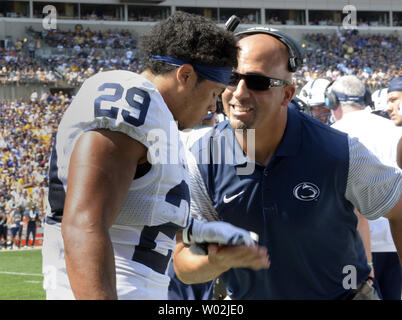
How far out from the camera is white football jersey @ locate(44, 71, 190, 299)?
1745mm

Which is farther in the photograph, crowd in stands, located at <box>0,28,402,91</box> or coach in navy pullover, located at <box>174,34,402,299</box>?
crowd in stands, located at <box>0,28,402,91</box>

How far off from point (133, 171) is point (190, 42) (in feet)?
1.76

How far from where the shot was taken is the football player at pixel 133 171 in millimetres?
1572

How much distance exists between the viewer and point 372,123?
444cm

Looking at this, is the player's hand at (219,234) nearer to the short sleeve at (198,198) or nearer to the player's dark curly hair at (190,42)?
the player's dark curly hair at (190,42)

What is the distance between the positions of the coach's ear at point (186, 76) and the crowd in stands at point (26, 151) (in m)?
15.5

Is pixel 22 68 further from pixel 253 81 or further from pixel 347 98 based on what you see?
pixel 253 81

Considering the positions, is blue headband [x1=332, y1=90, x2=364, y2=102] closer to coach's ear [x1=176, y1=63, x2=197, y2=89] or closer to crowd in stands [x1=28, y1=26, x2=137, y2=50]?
coach's ear [x1=176, y1=63, x2=197, y2=89]

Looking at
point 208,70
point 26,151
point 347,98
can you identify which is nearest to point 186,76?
→ point 208,70

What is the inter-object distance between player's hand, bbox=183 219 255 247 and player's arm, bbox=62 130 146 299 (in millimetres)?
397

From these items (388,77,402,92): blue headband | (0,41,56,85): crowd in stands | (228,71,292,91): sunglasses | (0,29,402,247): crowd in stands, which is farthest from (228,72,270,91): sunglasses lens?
(0,41,56,85): crowd in stands

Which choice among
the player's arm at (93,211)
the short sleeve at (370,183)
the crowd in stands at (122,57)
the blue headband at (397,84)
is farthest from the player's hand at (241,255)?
the crowd in stands at (122,57)

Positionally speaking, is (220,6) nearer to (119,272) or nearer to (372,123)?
(372,123)

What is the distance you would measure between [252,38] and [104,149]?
1308 millimetres
